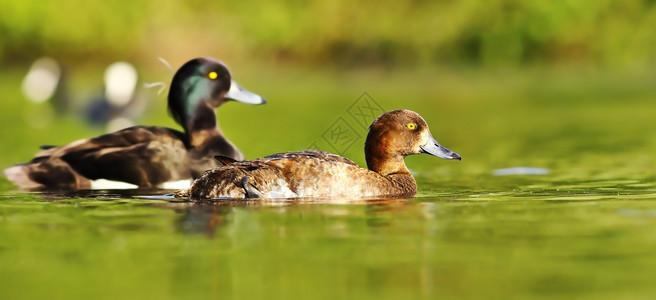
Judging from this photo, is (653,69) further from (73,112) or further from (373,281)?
(373,281)

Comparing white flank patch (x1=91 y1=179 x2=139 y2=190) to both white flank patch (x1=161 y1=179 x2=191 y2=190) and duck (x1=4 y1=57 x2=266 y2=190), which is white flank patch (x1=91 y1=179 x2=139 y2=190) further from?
white flank patch (x1=161 y1=179 x2=191 y2=190)

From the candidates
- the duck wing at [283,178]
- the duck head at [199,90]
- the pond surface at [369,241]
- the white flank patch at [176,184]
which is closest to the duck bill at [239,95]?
the duck head at [199,90]

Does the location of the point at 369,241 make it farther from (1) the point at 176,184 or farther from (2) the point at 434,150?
(1) the point at 176,184

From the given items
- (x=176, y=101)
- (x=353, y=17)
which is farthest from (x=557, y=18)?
(x=176, y=101)

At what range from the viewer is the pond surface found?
5.89 meters

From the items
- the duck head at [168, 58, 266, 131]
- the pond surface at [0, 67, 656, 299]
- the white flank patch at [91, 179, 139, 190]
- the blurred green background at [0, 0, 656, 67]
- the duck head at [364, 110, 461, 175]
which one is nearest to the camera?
the pond surface at [0, 67, 656, 299]

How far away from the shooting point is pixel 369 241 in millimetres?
7176

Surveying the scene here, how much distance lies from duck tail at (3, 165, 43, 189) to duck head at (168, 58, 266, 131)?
1572 mm

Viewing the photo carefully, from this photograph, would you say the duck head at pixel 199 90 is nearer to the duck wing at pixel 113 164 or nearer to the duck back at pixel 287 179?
the duck wing at pixel 113 164

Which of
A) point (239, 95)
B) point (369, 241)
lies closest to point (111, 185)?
point (239, 95)

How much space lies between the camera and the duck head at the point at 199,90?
460 inches

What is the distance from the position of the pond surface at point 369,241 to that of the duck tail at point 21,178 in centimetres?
18

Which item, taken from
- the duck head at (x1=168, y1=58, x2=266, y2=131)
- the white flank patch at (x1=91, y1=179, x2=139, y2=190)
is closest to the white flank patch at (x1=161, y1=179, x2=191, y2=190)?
the white flank patch at (x1=91, y1=179, x2=139, y2=190)

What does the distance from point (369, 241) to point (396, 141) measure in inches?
111
